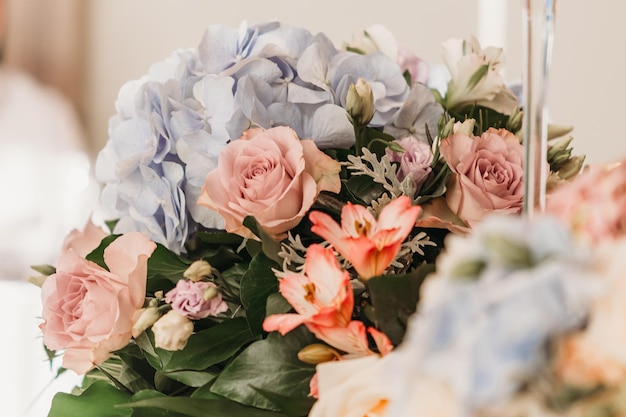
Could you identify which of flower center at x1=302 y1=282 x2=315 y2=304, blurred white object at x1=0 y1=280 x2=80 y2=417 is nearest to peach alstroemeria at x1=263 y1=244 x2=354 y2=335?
flower center at x1=302 y1=282 x2=315 y2=304

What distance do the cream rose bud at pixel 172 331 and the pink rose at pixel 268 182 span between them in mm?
44

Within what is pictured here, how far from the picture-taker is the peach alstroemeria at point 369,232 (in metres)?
0.25

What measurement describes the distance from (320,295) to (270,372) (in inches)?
2.1

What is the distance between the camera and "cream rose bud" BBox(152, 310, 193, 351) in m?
0.31

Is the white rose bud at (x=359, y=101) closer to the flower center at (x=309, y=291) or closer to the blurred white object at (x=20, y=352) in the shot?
the flower center at (x=309, y=291)

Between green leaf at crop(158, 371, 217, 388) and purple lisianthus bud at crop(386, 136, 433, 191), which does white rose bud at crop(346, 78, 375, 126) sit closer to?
purple lisianthus bud at crop(386, 136, 433, 191)

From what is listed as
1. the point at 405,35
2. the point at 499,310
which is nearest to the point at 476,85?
the point at 499,310

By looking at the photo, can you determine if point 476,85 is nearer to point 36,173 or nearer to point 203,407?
point 203,407

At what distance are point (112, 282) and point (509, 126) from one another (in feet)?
0.67

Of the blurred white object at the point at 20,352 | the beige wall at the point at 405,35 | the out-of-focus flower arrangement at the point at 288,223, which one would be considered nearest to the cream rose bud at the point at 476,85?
the out-of-focus flower arrangement at the point at 288,223

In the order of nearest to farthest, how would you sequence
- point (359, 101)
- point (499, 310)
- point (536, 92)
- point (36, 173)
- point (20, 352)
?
point (499, 310) → point (536, 92) → point (359, 101) → point (20, 352) → point (36, 173)

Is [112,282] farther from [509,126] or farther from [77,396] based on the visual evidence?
[509,126]

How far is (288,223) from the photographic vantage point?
0.33 metres

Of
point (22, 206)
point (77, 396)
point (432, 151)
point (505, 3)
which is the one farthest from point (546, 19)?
point (22, 206)
